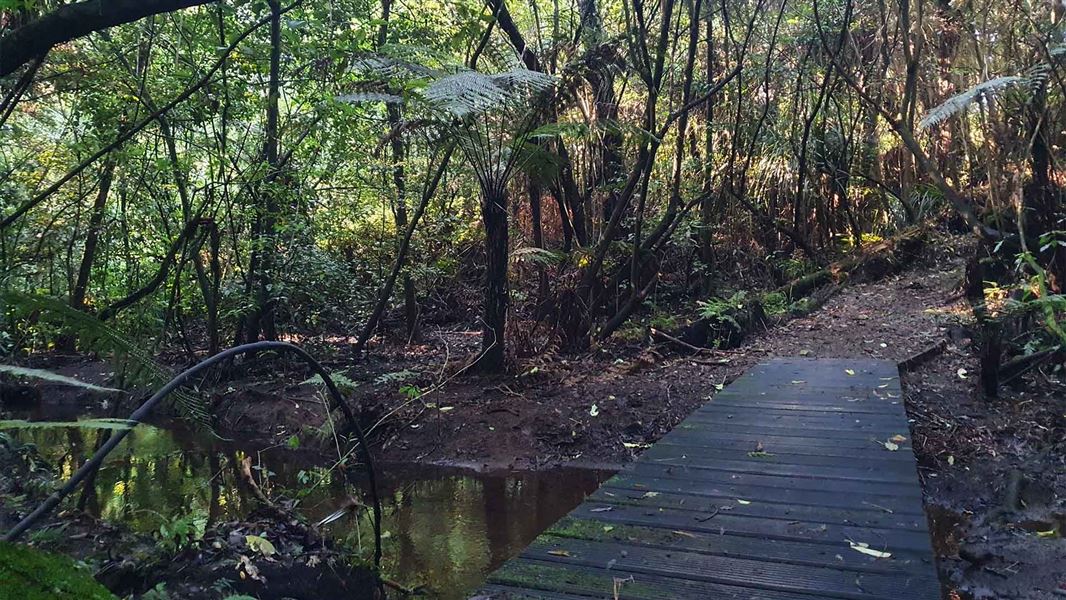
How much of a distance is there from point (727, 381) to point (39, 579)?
20.5ft

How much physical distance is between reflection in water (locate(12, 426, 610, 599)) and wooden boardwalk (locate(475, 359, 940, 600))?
144 centimetres

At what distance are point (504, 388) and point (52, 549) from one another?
490 cm

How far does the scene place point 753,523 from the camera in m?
3.29

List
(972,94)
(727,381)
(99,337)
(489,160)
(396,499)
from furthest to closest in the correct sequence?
(489,160)
(727,381)
(972,94)
(396,499)
(99,337)

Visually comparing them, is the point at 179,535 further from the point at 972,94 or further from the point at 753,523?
the point at 972,94

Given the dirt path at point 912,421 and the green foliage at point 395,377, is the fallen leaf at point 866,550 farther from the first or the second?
the green foliage at point 395,377

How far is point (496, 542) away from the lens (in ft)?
17.5

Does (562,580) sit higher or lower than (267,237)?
lower

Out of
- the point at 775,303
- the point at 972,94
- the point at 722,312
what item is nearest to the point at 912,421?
the point at 722,312

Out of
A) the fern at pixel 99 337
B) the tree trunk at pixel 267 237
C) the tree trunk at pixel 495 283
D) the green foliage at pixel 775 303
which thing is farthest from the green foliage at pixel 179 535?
the green foliage at pixel 775 303

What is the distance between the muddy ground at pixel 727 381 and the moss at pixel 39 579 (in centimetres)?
415

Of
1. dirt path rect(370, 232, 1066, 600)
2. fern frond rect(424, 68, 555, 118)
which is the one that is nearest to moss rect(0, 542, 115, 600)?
dirt path rect(370, 232, 1066, 600)

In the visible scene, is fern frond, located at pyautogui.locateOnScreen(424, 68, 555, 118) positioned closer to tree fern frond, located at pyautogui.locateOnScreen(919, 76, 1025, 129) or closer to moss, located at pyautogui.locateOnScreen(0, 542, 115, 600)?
tree fern frond, located at pyautogui.locateOnScreen(919, 76, 1025, 129)

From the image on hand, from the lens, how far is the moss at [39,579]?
138 cm
